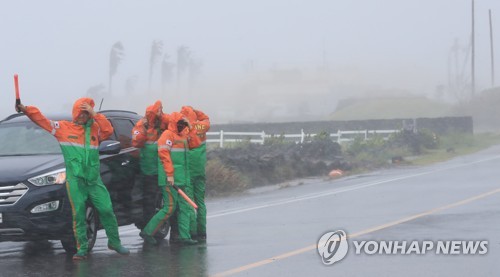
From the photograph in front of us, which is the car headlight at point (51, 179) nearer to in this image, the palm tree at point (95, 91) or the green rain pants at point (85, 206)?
the green rain pants at point (85, 206)

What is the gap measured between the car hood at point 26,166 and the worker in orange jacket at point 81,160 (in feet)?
1.25

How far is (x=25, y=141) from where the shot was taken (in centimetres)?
1080

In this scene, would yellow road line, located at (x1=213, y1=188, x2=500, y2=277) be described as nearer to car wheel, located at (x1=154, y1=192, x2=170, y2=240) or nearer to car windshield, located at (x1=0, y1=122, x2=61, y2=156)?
car wheel, located at (x1=154, y1=192, x2=170, y2=240)

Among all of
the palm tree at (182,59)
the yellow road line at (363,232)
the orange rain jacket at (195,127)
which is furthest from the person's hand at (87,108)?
the palm tree at (182,59)

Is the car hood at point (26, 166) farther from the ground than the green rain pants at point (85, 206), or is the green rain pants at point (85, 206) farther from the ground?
the car hood at point (26, 166)

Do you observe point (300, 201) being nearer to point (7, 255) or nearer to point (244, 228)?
point (244, 228)

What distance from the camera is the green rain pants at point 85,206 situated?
9.55 metres

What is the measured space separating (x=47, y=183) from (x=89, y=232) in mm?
872

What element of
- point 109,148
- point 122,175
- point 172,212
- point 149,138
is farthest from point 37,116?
point 172,212

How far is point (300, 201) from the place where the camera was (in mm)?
17109

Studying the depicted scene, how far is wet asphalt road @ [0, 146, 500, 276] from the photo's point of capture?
28.9ft

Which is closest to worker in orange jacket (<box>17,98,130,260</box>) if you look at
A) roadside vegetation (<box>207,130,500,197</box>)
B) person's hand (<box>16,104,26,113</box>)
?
person's hand (<box>16,104,26,113</box>)

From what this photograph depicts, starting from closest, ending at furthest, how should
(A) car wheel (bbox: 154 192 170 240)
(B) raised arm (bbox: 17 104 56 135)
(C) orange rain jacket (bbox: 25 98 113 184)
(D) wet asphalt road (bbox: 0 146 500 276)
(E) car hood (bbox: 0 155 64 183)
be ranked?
(D) wet asphalt road (bbox: 0 146 500 276) < (B) raised arm (bbox: 17 104 56 135) < (C) orange rain jacket (bbox: 25 98 113 184) < (E) car hood (bbox: 0 155 64 183) < (A) car wheel (bbox: 154 192 170 240)

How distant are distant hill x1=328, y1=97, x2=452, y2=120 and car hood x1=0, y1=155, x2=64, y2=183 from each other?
63588 mm
